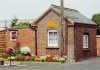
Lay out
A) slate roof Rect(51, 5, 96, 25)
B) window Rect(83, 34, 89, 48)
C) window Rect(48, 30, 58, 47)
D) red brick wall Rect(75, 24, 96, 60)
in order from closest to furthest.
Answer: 1. red brick wall Rect(75, 24, 96, 60)
2. slate roof Rect(51, 5, 96, 25)
3. window Rect(48, 30, 58, 47)
4. window Rect(83, 34, 89, 48)

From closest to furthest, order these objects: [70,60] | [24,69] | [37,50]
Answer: [24,69]
[70,60]
[37,50]

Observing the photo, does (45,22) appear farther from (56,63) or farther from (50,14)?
(56,63)

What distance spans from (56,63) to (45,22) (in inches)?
236

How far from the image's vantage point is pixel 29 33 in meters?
39.5

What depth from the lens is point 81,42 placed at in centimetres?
3738

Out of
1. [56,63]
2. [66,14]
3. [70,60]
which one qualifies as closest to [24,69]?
[56,63]

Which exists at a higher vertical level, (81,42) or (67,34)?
(67,34)

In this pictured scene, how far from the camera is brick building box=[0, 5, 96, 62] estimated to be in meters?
36.0

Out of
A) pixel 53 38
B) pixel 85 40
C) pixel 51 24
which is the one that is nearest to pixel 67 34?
pixel 53 38

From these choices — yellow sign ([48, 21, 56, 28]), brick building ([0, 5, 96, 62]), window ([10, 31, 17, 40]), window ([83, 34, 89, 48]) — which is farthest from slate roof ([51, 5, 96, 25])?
window ([10, 31, 17, 40])

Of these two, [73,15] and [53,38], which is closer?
[53,38]

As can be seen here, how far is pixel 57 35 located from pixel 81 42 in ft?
7.62

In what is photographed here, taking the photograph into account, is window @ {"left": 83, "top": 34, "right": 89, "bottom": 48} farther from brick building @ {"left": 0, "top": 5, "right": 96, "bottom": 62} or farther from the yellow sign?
the yellow sign

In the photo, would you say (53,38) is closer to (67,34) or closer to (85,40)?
(67,34)
